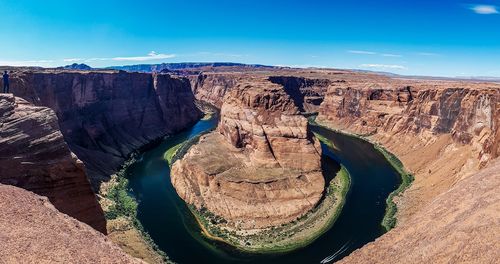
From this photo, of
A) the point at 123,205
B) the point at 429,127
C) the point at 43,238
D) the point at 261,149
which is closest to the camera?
the point at 43,238

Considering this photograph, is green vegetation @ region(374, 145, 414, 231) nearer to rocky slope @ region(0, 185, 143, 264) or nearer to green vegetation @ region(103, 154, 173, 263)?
green vegetation @ region(103, 154, 173, 263)

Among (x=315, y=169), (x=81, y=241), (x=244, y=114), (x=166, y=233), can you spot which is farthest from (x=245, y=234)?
(x=81, y=241)

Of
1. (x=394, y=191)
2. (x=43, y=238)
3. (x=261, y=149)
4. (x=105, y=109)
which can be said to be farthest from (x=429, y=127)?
(x=43, y=238)

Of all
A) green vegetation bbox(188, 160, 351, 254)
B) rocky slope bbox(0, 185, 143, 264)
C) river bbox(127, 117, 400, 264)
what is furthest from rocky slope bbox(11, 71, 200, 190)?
rocky slope bbox(0, 185, 143, 264)

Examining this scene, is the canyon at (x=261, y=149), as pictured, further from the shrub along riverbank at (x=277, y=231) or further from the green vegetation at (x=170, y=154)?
the green vegetation at (x=170, y=154)

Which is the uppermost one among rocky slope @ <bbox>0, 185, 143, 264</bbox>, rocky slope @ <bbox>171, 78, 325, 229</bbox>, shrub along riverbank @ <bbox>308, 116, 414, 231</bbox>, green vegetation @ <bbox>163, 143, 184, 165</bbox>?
rocky slope @ <bbox>0, 185, 143, 264</bbox>

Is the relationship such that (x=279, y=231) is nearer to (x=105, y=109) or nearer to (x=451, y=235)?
(x=451, y=235)
